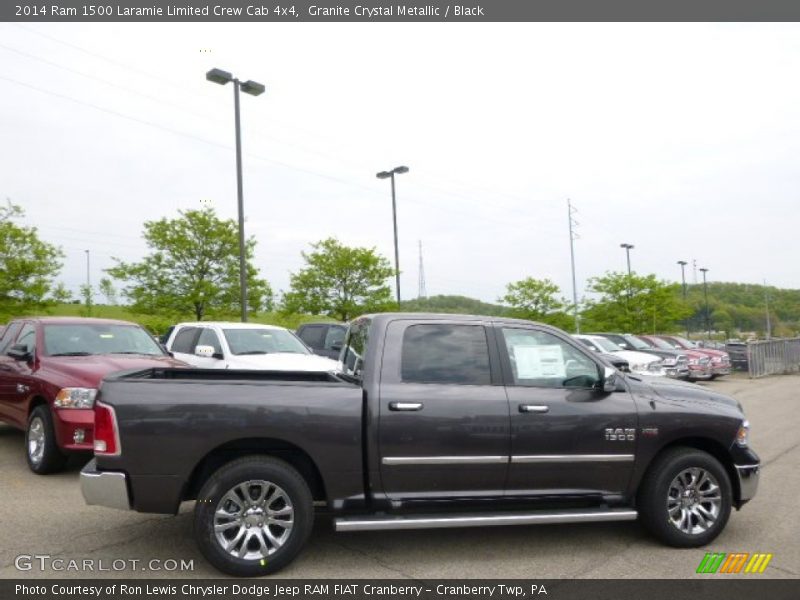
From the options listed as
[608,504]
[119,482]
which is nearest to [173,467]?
[119,482]

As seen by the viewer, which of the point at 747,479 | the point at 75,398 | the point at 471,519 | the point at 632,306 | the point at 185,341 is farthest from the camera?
the point at 632,306

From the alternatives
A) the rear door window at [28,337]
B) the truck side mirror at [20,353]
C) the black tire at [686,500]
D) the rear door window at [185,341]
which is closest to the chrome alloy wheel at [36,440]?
the truck side mirror at [20,353]

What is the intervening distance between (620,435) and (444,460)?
4.64 ft

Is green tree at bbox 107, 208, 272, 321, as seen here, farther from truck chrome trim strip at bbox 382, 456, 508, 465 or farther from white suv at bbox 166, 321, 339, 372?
truck chrome trim strip at bbox 382, 456, 508, 465

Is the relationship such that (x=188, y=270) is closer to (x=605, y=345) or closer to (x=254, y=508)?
(x=605, y=345)

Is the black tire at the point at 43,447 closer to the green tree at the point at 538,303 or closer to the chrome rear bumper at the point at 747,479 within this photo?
the chrome rear bumper at the point at 747,479

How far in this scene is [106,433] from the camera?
14.8 feet

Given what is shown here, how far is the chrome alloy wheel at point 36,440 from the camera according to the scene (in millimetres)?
7547

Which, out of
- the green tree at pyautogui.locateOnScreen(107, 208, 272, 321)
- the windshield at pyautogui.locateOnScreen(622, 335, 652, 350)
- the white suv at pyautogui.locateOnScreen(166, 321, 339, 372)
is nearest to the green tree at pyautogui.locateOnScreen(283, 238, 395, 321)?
the green tree at pyautogui.locateOnScreen(107, 208, 272, 321)

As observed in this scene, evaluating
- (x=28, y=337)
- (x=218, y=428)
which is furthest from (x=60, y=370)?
(x=218, y=428)

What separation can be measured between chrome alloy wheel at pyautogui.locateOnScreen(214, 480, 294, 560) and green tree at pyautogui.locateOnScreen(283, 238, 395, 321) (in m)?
26.3

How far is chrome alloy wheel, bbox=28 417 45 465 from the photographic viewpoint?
7547 mm

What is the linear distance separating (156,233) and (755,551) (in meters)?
24.4
